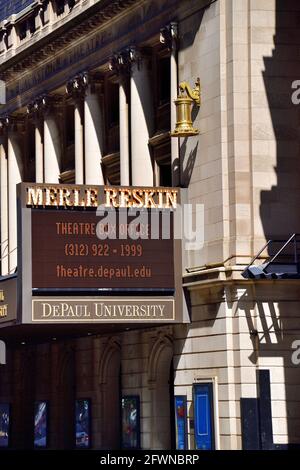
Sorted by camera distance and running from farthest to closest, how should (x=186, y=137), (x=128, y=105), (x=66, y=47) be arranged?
(x=66, y=47) < (x=128, y=105) < (x=186, y=137)

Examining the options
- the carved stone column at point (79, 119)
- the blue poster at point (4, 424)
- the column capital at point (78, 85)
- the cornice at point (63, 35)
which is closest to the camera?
the cornice at point (63, 35)

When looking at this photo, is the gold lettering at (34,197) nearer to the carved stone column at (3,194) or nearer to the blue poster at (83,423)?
the blue poster at (83,423)

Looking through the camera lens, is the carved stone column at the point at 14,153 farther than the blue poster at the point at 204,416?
Yes

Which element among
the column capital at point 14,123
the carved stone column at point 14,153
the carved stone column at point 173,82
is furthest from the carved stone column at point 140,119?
the column capital at point 14,123

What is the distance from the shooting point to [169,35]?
63250 millimetres

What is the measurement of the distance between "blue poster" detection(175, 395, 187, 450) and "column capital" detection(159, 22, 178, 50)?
42.4 feet

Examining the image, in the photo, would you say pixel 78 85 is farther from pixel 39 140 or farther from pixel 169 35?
pixel 169 35

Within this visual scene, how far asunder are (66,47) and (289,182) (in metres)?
18.6

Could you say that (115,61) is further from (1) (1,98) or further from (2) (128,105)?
(1) (1,98)

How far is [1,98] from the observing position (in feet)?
266

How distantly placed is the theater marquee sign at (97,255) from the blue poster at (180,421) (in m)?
3.05

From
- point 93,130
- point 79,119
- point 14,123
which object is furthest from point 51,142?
point 93,130

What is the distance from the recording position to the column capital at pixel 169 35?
2477 inches
